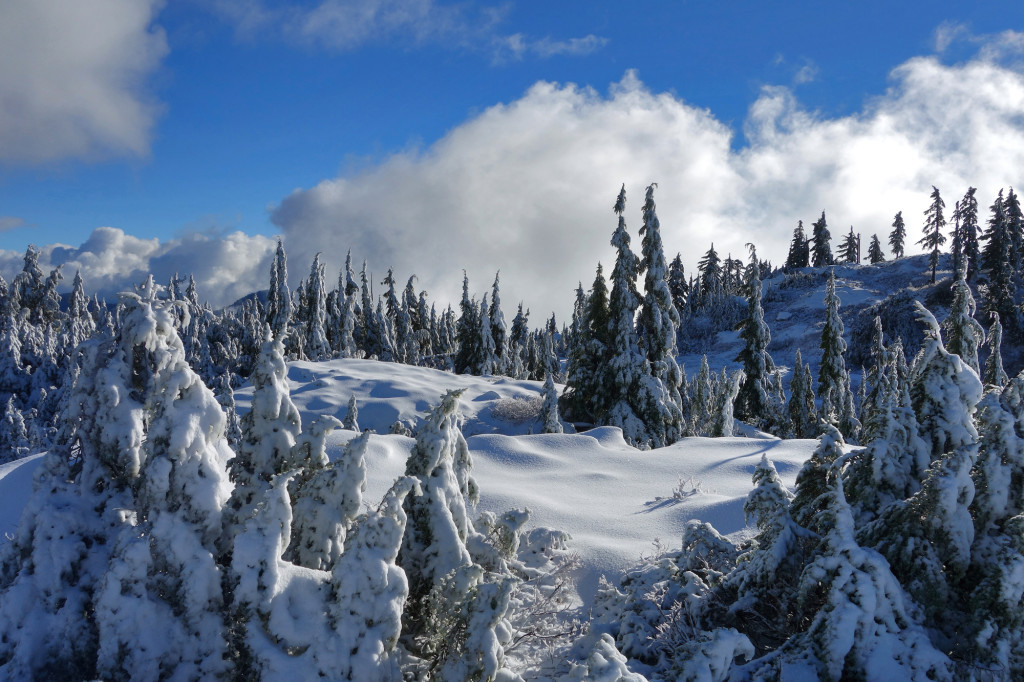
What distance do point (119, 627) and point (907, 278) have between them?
87246 mm

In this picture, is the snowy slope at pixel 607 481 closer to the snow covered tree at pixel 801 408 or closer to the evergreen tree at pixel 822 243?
the snow covered tree at pixel 801 408

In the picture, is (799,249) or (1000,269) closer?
(1000,269)

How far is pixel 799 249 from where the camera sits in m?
86.1

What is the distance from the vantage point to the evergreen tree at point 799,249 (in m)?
85.7

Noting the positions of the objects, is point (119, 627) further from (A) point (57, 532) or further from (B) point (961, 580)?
(B) point (961, 580)

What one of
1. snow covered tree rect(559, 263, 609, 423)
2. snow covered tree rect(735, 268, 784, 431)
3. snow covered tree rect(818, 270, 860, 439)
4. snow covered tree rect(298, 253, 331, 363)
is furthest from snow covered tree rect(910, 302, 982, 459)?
snow covered tree rect(298, 253, 331, 363)

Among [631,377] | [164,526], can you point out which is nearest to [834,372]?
[631,377]

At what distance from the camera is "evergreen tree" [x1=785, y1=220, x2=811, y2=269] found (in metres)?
85.7

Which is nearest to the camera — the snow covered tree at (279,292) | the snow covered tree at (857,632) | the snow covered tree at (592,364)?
the snow covered tree at (857,632)

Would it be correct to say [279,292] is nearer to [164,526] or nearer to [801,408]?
[801,408]

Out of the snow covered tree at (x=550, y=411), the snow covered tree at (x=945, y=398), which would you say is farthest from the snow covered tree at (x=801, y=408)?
the snow covered tree at (x=945, y=398)

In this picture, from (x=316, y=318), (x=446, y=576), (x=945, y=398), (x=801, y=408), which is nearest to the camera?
(x=446, y=576)

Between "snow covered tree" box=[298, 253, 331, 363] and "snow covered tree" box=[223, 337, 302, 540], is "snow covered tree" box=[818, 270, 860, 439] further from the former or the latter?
"snow covered tree" box=[298, 253, 331, 363]

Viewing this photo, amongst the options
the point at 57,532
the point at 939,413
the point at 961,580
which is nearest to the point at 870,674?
the point at 961,580
